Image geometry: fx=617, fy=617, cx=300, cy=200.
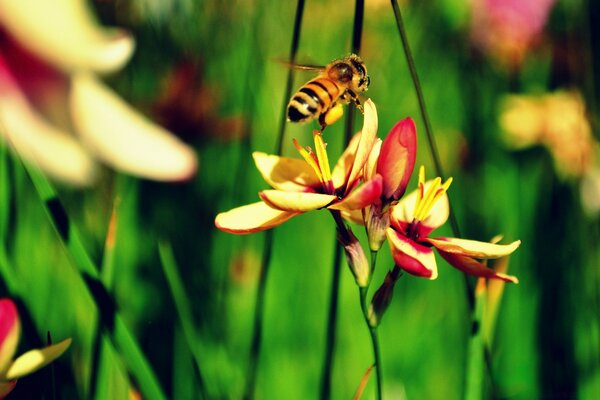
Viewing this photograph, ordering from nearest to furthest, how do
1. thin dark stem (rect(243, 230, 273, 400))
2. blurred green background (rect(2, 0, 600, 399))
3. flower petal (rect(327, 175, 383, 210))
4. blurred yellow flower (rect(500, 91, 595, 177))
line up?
flower petal (rect(327, 175, 383, 210))
thin dark stem (rect(243, 230, 273, 400))
blurred green background (rect(2, 0, 600, 399))
blurred yellow flower (rect(500, 91, 595, 177))

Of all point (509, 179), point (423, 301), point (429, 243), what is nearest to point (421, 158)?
point (509, 179)

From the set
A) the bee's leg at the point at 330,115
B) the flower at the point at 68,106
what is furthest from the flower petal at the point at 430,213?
the flower at the point at 68,106

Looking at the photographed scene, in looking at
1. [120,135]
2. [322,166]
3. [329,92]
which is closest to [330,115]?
[329,92]

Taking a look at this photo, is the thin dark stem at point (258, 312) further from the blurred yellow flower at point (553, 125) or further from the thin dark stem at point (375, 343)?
the blurred yellow flower at point (553, 125)

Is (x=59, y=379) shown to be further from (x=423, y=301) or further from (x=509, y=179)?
(x=509, y=179)

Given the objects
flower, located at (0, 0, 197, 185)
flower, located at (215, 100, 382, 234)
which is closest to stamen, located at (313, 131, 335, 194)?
flower, located at (215, 100, 382, 234)

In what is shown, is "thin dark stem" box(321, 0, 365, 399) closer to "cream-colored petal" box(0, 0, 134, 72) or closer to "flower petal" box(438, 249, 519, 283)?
"flower petal" box(438, 249, 519, 283)

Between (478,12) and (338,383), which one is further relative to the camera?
(478,12)
